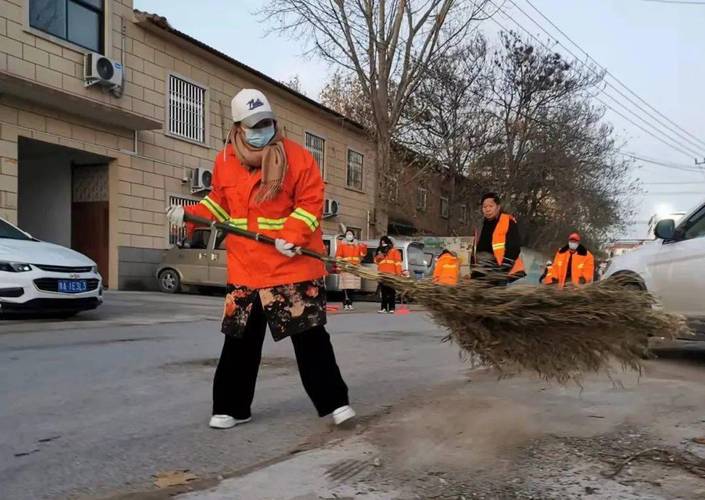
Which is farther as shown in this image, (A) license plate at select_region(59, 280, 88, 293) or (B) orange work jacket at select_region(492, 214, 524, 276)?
(A) license plate at select_region(59, 280, 88, 293)

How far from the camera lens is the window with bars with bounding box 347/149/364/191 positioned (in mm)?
28469

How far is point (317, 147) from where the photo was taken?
25.9m

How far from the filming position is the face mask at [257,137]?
385 centimetres

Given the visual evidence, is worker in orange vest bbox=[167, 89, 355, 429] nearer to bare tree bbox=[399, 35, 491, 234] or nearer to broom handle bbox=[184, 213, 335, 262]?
broom handle bbox=[184, 213, 335, 262]

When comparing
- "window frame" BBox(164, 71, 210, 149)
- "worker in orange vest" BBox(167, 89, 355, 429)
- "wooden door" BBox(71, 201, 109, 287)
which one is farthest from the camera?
"window frame" BBox(164, 71, 210, 149)

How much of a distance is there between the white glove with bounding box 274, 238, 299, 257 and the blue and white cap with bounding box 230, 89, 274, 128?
0.73 meters

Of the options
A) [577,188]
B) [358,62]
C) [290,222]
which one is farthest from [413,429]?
[577,188]

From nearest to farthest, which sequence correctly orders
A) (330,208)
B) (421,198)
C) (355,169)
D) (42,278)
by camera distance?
1. (42,278)
2. (330,208)
3. (355,169)
4. (421,198)

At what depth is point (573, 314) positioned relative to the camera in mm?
3766

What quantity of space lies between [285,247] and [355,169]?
2566cm

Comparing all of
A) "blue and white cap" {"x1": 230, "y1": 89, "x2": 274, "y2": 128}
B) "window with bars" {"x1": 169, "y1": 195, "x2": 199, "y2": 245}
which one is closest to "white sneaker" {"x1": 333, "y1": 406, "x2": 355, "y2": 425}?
"blue and white cap" {"x1": 230, "y1": 89, "x2": 274, "y2": 128}

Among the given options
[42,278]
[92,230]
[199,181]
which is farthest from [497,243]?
[199,181]

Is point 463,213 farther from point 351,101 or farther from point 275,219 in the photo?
point 275,219

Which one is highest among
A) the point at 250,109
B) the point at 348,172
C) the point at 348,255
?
the point at 348,172
